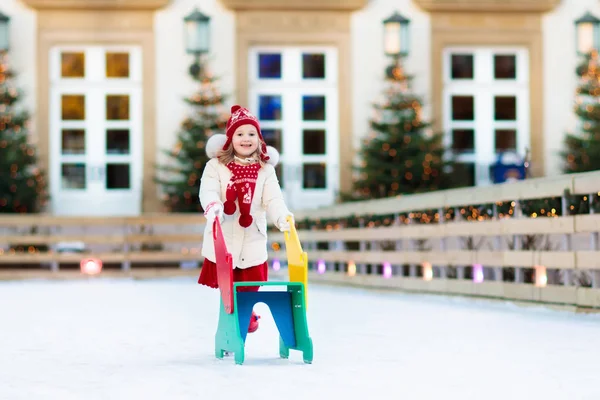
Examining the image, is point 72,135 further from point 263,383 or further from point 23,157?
point 263,383

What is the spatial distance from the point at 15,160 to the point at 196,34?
3.53 meters

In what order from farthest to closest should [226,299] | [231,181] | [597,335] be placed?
[597,335]
[231,181]
[226,299]

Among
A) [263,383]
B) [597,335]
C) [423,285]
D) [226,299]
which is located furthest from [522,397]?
[423,285]

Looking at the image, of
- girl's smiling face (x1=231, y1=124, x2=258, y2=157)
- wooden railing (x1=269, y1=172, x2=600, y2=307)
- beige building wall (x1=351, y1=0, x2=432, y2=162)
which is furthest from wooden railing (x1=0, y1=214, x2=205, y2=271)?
girl's smiling face (x1=231, y1=124, x2=258, y2=157)

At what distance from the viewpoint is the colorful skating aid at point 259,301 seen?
19.1ft

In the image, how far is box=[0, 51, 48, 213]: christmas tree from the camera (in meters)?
19.6

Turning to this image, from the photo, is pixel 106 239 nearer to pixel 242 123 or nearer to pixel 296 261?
pixel 242 123

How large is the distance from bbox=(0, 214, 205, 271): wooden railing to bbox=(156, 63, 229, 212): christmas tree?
2.36ft

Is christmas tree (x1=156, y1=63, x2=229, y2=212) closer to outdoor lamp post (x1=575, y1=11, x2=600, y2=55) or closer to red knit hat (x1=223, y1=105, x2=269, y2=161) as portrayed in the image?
outdoor lamp post (x1=575, y1=11, x2=600, y2=55)

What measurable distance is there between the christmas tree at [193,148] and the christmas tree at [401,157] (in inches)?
92.3

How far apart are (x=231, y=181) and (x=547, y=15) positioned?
1629 cm

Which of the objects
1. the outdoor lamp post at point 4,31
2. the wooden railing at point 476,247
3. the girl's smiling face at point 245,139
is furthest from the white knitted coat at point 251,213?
the outdoor lamp post at point 4,31

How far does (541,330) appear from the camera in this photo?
308 inches

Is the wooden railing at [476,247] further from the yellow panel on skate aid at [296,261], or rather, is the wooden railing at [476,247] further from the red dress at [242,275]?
the yellow panel on skate aid at [296,261]
